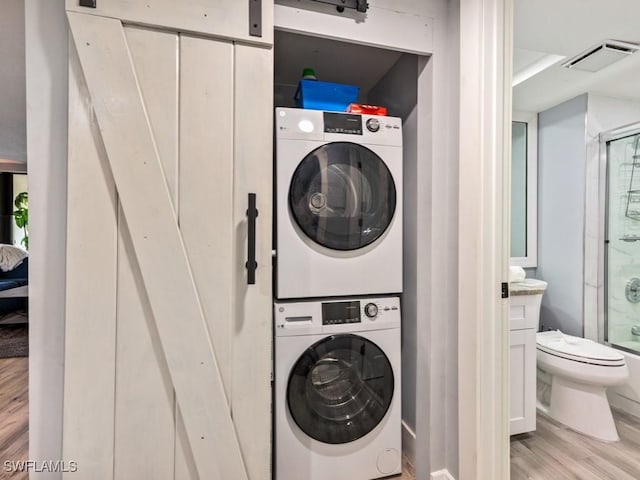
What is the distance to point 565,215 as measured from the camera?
259 cm

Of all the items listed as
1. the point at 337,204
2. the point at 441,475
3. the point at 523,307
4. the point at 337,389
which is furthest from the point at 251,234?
the point at 523,307

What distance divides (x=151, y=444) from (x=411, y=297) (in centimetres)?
126

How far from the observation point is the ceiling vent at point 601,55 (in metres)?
1.86

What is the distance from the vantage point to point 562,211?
261cm

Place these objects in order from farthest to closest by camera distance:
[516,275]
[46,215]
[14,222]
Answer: [14,222], [516,275], [46,215]

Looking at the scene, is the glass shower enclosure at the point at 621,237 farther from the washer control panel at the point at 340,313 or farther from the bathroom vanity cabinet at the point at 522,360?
the washer control panel at the point at 340,313

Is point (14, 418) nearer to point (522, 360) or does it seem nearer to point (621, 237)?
point (522, 360)

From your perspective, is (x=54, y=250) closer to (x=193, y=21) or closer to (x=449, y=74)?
(x=193, y=21)

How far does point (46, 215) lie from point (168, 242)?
0.42 m

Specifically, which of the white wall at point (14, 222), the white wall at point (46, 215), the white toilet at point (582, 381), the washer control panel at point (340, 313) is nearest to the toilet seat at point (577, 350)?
the white toilet at point (582, 381)

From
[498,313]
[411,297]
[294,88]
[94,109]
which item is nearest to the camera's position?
[94,109]

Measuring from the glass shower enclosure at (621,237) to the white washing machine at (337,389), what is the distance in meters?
1.97

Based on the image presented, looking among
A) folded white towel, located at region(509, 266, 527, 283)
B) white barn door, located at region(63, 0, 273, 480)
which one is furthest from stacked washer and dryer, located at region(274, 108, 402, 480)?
folded white towel, located at region(509, 266, 527, 283)

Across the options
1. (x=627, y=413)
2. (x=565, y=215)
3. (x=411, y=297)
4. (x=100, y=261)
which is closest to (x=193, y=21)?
(x=100, y=261)
